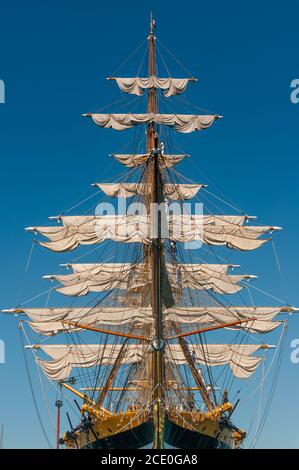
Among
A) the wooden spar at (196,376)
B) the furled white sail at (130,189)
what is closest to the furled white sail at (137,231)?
the furled white sail at (130,189)

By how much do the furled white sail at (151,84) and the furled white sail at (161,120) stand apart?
8.01 ft

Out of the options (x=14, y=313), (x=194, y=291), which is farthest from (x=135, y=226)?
(x=14, y=313)

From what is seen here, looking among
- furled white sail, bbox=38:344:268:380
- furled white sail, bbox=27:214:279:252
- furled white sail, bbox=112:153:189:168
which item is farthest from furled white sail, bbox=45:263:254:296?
furled white sail, bbox=112:153:189:168

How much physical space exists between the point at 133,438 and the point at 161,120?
74.1 feet

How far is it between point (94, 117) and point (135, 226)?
29.6 ft

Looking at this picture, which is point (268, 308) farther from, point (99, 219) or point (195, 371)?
point (99, 219)

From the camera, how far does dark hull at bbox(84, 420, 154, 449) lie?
55.4m

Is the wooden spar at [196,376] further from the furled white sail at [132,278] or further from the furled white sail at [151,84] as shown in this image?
the furled white sail at [151,84]

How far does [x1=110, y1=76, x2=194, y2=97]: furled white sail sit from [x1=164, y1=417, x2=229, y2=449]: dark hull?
2508 cm

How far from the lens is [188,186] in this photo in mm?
80750

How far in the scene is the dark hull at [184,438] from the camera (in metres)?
55.4

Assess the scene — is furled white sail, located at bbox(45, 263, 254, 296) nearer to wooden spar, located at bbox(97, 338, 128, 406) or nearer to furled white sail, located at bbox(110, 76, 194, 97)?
wooden spar, located at bbox(97, 338, 128, 406)

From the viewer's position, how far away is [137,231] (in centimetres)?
6781

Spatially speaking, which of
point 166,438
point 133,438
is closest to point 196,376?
point 133,438
